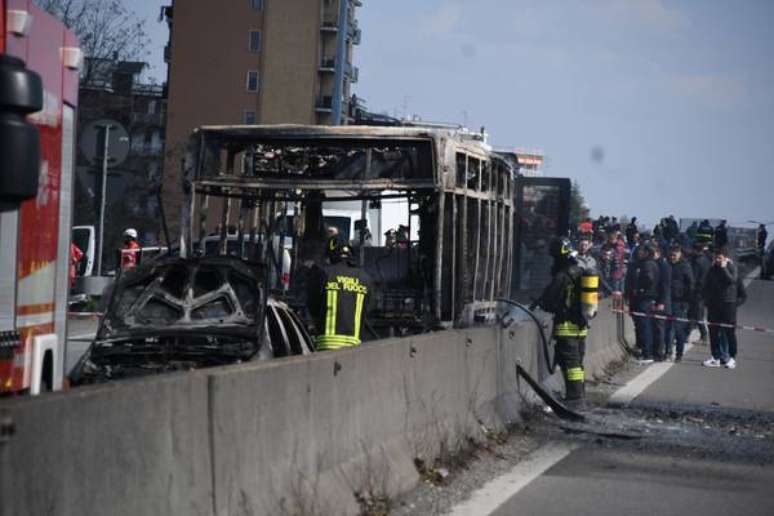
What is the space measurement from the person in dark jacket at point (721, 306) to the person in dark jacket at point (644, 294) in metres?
0.96

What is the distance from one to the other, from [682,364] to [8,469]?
22.5m

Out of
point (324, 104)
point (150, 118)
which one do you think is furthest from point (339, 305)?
point (150, 118)

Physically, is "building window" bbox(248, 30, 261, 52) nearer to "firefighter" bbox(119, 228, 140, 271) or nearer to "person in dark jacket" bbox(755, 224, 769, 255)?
"person in dark jacket" bbox(755, 224, 769, 255)

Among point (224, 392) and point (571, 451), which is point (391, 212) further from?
point (224, 392)

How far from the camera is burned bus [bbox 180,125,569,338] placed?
17484 millimetres

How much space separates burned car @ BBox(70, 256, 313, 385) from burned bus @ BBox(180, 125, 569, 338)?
311cm

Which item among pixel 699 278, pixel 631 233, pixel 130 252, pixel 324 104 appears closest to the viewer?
pixel 130 252

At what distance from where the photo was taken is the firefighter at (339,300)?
42.8 ft

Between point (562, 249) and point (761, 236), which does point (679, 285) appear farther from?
point (761, 236)

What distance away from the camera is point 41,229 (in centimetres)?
844

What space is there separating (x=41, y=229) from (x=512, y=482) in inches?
173

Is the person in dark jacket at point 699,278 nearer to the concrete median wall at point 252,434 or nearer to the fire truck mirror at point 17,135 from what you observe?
the concrete median wall at point 252,434

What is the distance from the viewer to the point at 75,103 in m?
9.41

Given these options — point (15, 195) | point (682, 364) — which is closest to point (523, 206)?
point (682, 364)
